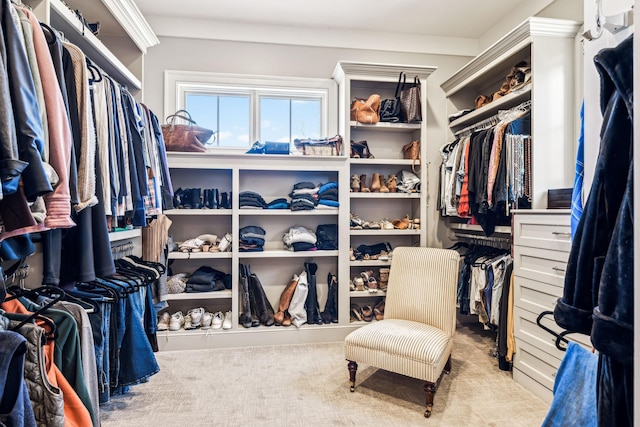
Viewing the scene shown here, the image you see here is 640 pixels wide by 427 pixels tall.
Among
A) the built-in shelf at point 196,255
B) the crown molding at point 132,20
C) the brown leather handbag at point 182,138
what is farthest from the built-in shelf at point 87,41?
the built-in shelf at point 196,255

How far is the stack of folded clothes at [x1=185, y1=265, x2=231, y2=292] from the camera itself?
2.91 m

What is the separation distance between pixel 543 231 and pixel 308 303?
1.83 meters

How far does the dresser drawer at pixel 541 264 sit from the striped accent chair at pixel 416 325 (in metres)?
0.36

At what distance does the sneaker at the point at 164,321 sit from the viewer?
2832 millimetres

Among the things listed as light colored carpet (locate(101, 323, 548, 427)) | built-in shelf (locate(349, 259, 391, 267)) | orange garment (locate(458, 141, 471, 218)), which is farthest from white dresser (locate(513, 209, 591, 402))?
built-in shelf (locate(349, 259, 391, 267))

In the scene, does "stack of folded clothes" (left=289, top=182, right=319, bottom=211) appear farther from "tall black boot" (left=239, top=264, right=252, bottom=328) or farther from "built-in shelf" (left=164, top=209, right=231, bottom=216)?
"tall black boot" (left=239, top=264, right=252, bottom=328)

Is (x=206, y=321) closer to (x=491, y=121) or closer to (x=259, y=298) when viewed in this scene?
(x=259, y=298)

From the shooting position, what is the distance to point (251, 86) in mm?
3299

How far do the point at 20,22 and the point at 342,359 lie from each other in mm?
2474

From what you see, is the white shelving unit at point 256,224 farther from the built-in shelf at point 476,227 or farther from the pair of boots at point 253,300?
the built-in shelf at point 476,227

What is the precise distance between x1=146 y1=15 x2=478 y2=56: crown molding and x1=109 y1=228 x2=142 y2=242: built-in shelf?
5.88ft

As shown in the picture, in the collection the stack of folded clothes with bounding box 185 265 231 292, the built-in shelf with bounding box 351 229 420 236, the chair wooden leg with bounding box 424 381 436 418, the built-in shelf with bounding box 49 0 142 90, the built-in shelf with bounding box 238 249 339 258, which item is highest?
the built-in shelf with bounding box 49 0 142 90

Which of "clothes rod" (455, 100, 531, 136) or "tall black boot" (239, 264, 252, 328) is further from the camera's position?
"tall black boot" (239, 264, 252, 328)

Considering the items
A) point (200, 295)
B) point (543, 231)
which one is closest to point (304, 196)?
point (200, 295)
